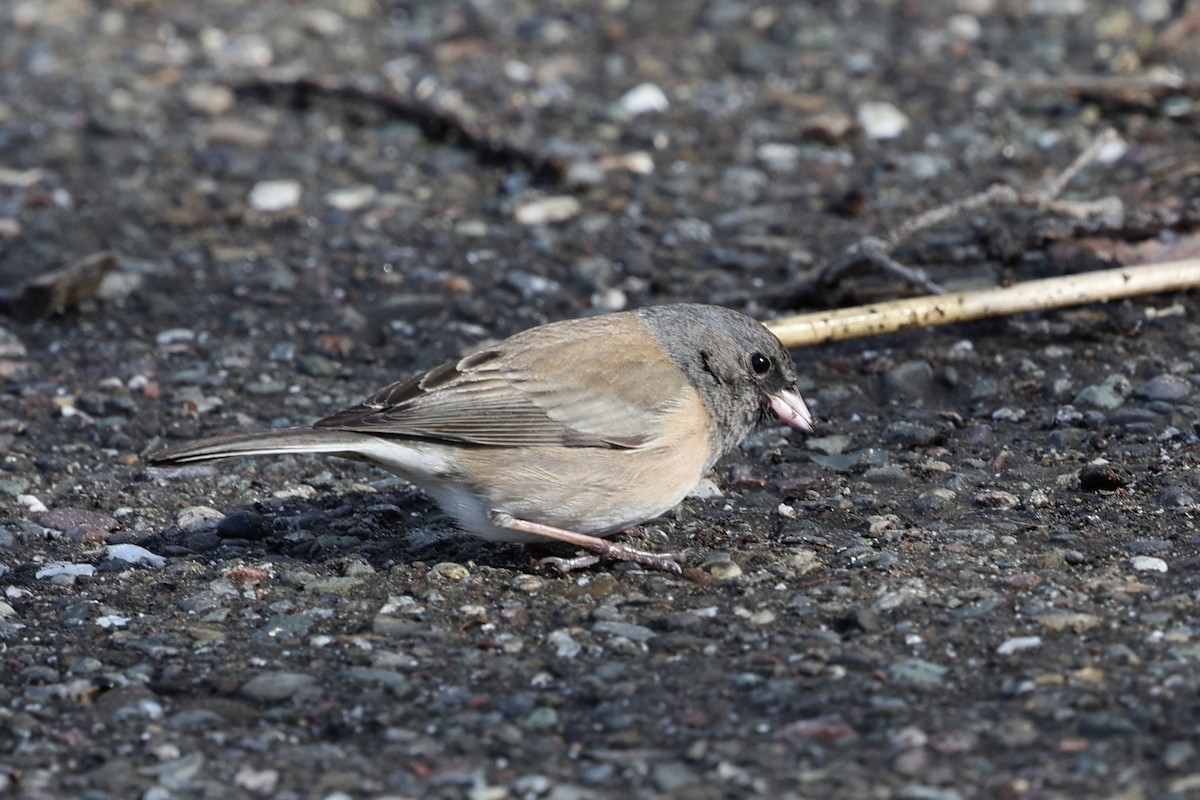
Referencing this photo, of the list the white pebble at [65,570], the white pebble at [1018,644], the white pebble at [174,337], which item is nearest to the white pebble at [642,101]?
the white pebble at [174,337]

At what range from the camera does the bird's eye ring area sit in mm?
4273

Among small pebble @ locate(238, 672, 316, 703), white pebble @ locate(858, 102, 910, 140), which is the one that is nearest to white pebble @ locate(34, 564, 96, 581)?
small pebble @ locate(238, 672, 316, 703)

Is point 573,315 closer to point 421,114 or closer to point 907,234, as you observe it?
point 907,234

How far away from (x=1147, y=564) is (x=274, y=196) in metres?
4.46

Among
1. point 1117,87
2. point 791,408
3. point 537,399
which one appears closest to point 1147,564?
point 791,408

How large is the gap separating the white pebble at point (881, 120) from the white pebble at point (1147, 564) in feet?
12.4

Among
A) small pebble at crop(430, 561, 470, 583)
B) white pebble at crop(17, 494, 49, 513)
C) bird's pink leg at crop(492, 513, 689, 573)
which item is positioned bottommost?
white pebble at crop(17, 494, 49, 513)

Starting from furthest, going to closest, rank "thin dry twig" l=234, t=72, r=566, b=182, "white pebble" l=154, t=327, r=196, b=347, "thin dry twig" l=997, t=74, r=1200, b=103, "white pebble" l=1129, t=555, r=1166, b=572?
1. "thin dry twig" l=234, t=72, r=566, b=182
2. "thin dry twig" l=997, t=74, r=1200, b=103
3. "white pebble" l=154, t=327, r=196, b=347
4. "white pebble" l=1129, t=555, r=1166, b=572

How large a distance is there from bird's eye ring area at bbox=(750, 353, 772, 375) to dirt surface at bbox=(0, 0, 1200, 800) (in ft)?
1.41

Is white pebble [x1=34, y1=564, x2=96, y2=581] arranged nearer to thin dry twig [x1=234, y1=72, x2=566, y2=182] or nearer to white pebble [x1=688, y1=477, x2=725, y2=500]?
white pebble [x1=688, y1=477, x2=725, y2=500]

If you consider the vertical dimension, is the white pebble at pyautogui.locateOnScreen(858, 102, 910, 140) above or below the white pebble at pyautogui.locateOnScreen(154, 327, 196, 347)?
above

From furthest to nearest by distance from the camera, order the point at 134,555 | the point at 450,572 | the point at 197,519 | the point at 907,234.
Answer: the point at 907,234, the point at 197,519, the point at 134,555, the point at 450,572

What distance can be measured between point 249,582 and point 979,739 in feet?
6.53

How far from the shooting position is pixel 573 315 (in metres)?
5.78
